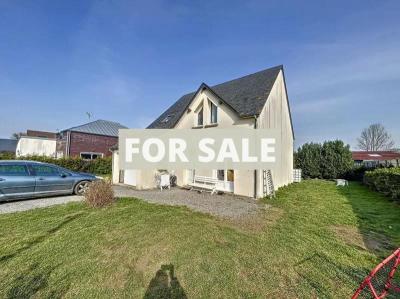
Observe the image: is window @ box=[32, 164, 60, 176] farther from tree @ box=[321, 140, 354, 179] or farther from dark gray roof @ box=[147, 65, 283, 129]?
tree @ box=[321, 140, 354, 179]

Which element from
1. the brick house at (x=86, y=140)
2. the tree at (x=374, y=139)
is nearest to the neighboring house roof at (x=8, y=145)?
the brick house at (x=86, y=140)

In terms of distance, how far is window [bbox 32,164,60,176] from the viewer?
29.3ft

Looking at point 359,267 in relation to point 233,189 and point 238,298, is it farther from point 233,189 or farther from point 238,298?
point 233,189

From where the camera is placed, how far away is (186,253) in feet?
14.3

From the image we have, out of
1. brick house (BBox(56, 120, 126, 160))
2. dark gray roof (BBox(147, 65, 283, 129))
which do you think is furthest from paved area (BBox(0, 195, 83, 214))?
brick house (BBox(56, 120, 126, 160))

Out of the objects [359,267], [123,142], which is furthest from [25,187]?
[359,267]

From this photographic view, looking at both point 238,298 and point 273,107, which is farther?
point 273,107

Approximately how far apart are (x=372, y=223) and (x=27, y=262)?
30.8 feet

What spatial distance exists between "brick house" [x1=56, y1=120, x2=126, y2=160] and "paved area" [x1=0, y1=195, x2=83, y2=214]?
19435 millimetres

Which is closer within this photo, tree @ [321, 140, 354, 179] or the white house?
the white house

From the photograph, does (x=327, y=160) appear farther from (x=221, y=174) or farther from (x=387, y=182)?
(x=221, y=174)

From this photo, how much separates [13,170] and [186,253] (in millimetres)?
8323

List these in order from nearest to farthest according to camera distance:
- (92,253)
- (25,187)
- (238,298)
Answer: (238,298) < (92,253) < (25,187)

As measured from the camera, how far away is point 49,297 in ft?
10.4
